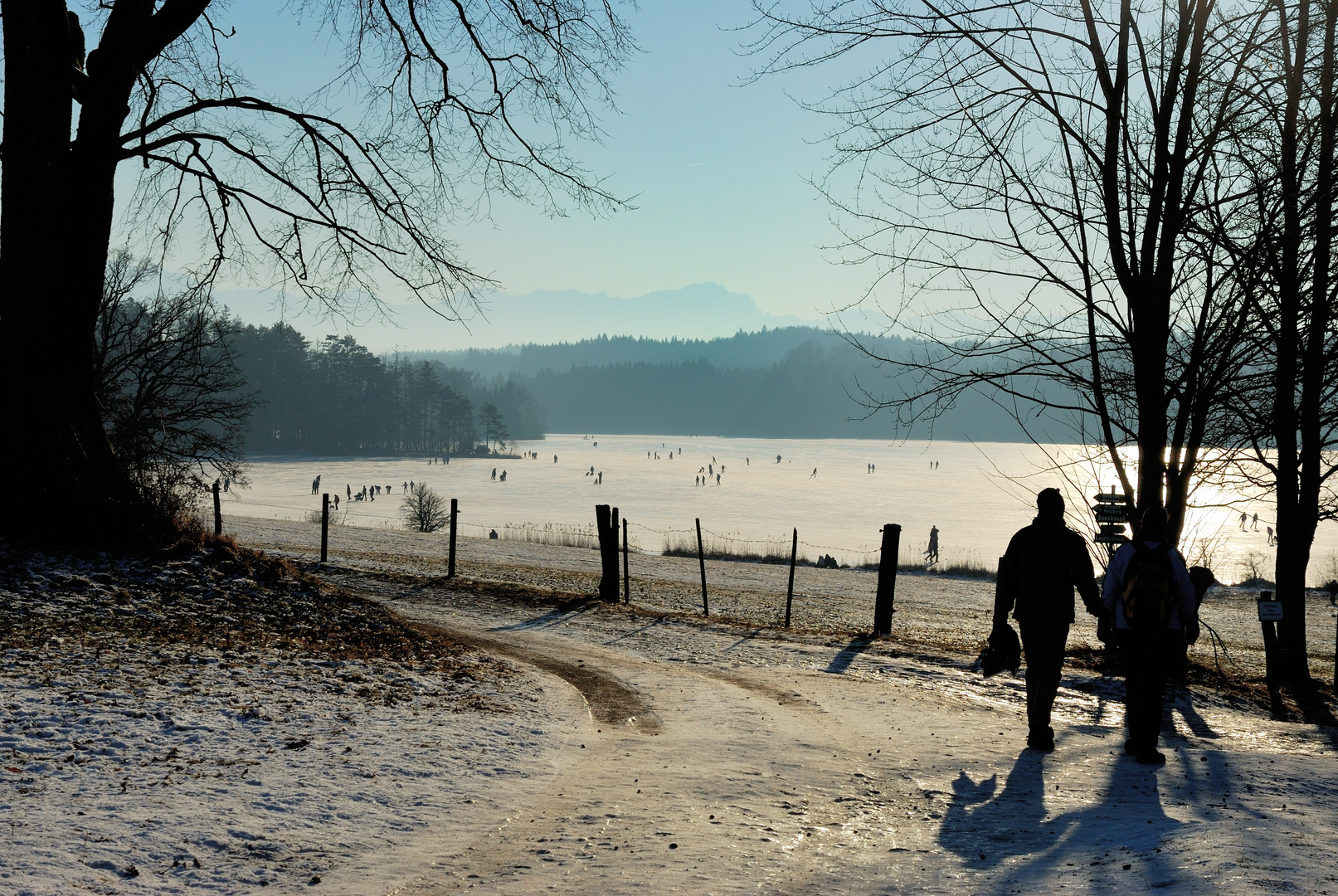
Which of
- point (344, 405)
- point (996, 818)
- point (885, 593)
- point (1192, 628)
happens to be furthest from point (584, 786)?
point (344, 405)

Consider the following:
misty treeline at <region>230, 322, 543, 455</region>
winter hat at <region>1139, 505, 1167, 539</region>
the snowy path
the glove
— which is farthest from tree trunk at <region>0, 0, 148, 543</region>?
misty treeline at <region>230, 322, 543, 455</region>

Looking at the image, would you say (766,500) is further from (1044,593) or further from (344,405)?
(344,405)

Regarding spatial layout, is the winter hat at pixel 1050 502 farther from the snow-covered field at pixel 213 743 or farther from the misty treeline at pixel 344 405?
the misty treeline at pixel 344 405

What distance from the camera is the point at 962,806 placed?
18.4 ft

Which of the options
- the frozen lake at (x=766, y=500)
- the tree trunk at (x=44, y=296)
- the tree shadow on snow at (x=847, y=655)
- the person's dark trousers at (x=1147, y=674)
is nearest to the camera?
the person's dark trousers at (x=1147, y=674)

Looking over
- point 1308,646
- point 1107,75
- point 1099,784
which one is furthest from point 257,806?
point 1308,646

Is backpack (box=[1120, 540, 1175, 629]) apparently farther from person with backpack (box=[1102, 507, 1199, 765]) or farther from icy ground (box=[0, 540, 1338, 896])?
icy ground (box=[0, 540, 1338, 896])

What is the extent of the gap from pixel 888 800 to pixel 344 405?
5436 inches

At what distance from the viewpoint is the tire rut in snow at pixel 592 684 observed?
307 inches

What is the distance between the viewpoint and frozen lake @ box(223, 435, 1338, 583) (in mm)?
44031

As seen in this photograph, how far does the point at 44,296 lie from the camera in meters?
9.62

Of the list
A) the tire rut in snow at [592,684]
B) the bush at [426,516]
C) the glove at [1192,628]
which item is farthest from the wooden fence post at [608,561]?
the bush at [426,516]

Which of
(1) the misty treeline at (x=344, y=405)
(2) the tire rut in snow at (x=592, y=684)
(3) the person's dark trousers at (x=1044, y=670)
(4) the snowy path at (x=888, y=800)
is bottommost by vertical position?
(2) the tire rut in snow at (x=592, y=684)

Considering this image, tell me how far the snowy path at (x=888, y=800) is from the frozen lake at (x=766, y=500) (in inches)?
199
